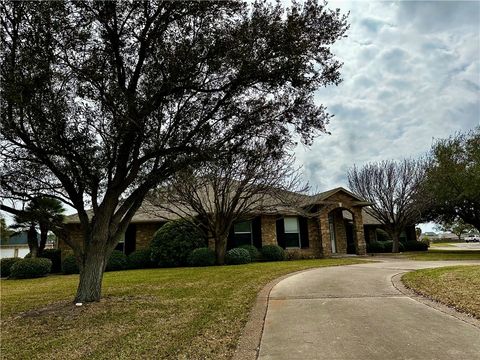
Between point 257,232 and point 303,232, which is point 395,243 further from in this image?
point 257,232

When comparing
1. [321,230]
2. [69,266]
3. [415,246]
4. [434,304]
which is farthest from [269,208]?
[415,246]

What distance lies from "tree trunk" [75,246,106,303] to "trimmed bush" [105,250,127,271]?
11252 mm

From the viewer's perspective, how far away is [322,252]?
22844mm

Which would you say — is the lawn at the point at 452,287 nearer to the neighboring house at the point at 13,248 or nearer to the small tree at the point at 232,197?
the small tree at the point at 232,197

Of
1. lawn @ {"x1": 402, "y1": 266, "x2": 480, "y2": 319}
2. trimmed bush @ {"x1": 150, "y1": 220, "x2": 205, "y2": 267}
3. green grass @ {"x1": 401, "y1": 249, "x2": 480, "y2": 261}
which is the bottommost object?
green grass @ {"x1": 401, "y1": 249, "x2": 480, "y2": 261}

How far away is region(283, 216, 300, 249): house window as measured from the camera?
22892 millimetres

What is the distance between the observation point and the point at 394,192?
27.3 meters

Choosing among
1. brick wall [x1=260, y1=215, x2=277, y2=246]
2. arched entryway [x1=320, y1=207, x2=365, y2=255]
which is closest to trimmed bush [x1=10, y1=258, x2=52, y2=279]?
brick wall [x1=260, y1=215, x2=277, y2=246]

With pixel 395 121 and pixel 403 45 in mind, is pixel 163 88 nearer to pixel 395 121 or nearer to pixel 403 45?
pixel 403 45

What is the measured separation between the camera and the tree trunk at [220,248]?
18.8 meters

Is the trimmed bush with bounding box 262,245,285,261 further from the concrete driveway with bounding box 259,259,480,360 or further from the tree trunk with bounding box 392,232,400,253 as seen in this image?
the concrete driveway with bounding box 259,259,480,360

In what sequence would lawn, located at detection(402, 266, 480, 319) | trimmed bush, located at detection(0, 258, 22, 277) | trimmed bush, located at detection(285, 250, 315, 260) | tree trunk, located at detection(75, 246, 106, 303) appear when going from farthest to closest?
1. trimmed bush, located at detection(285, 250, 315, 260)
2. trimmed bush, located at detection(0, 258, 22, 277)
3. tree trunk, located at detection(75, 246, 106, 303)
4. lawn, located at detection(402, 266, 480, 319)

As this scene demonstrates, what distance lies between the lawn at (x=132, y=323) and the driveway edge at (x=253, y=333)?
0.40ft

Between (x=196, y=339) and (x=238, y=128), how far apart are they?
451 centimetres
